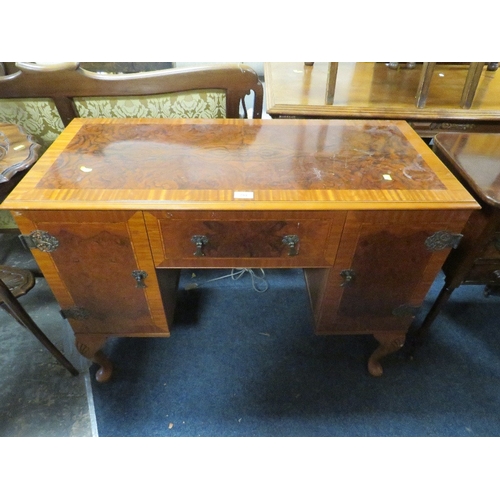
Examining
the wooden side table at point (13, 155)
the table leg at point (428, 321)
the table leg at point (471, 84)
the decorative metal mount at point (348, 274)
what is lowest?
the table leg at point (428, 321)

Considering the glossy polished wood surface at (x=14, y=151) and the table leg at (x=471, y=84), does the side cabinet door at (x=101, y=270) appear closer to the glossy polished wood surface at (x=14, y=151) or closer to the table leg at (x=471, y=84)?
the glossy polished wood surface at (x=14, y=151)

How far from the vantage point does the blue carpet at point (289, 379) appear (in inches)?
44.1

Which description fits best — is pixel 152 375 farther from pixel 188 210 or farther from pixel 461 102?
pixel 461 102

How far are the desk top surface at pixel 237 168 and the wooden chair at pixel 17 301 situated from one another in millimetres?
433

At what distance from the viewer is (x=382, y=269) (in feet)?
2.89

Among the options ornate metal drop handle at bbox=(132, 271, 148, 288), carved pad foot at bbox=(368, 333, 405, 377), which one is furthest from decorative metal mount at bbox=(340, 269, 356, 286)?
ornate metal drop handle at bbox=(132, 271, 148, 288)

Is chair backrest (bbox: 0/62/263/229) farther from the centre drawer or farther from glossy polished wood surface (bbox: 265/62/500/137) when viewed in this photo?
the centre drawer

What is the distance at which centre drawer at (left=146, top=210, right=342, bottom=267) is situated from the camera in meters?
0.77

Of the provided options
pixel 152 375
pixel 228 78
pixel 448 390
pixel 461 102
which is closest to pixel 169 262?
pixel 152 375

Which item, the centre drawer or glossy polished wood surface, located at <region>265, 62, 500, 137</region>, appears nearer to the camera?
the centre drawer

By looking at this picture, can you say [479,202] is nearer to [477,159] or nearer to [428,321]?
[477,159]

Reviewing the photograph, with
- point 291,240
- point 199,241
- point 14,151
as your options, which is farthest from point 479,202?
point 14,151

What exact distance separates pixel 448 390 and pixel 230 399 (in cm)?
77

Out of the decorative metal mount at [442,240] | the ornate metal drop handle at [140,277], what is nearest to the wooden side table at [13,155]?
the ornate metal drop handle at [140,277]
